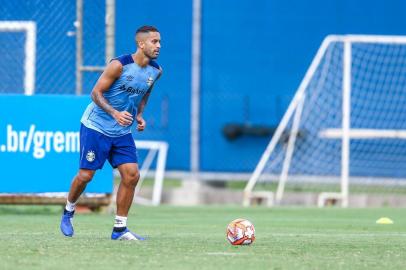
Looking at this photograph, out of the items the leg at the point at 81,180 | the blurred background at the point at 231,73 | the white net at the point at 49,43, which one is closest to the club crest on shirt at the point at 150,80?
the leg at the point at 81,180

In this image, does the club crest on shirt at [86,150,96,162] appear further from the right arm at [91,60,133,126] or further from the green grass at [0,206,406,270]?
the green grass at [0,206,406,270]

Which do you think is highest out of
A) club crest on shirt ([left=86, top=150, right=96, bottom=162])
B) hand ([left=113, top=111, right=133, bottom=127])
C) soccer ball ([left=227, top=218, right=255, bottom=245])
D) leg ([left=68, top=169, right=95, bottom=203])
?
hand ([left=113, top=111, right=133, bottom=127])

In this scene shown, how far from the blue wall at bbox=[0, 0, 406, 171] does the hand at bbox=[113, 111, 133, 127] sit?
10.6 meters

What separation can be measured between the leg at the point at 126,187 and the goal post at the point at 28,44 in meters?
6.71

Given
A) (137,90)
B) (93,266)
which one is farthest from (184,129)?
(93,266)

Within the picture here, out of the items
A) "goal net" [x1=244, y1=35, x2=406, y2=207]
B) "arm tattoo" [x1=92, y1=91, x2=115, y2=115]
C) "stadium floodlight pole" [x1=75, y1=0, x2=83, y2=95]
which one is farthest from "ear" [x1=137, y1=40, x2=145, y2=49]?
"goal net" [x1=244, y1=35, x2=406, y2=207]

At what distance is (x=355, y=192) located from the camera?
73.2 ft

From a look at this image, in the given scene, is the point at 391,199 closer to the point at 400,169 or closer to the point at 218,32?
the point at 400,169

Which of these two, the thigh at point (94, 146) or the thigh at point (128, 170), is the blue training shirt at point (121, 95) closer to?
the thigh at point (94, 146)

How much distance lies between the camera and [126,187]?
38.7 ft

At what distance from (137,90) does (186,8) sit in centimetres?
A: 1074

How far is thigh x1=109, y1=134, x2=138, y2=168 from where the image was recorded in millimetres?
11875

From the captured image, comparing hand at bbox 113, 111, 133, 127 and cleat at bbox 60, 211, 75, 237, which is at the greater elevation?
hand at bbox 113, 111, 133, 127

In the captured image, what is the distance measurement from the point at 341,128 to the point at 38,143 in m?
6.71
